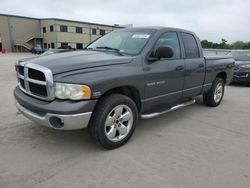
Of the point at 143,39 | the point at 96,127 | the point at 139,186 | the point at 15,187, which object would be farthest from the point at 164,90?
the point at 15,187

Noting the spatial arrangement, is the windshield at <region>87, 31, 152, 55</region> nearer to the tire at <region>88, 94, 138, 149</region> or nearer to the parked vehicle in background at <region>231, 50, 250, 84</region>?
the tire at <region>88, 94, 138, 149</region>

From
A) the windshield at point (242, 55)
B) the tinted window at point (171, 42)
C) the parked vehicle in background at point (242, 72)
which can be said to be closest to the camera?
the tinted window at point (171, 42)

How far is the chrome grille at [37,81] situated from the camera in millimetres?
2941

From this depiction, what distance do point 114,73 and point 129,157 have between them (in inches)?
47.5

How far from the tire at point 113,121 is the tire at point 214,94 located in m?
2.97

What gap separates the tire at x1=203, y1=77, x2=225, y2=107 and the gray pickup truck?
42.6 inches

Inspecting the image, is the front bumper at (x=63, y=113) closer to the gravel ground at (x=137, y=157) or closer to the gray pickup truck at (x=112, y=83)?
the gray pickup truck at (x=112, y=83)

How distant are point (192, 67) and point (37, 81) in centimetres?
305

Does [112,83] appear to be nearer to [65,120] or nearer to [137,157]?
[65,120]

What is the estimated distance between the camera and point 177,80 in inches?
170

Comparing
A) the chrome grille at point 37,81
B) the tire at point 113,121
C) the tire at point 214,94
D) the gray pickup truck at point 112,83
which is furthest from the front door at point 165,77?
the tire at point 214,94

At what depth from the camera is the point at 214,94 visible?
19.2 ft

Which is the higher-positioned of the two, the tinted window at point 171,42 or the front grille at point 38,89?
the tinted window at point 171,42

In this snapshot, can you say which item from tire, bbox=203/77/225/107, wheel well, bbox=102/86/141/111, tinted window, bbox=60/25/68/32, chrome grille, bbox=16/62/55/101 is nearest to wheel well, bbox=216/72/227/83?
tire, bbox=203/77/225/107
